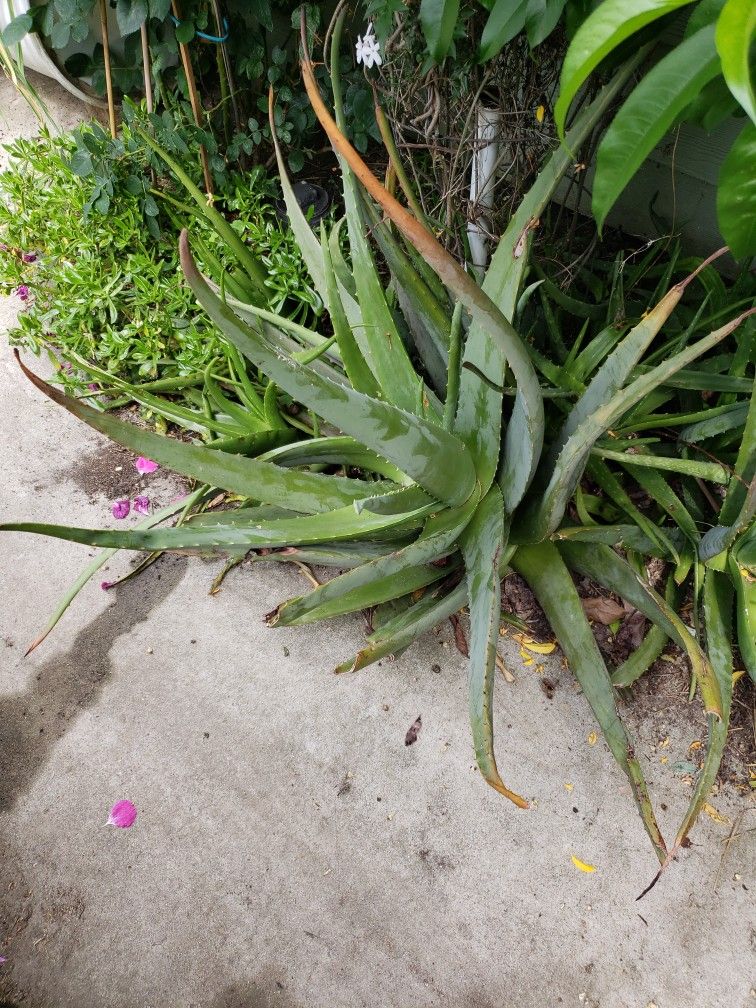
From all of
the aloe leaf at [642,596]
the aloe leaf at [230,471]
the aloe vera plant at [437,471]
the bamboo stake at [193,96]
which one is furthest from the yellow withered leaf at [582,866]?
the bamboo stake at [193,96]

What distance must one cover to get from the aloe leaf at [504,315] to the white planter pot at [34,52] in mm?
1795

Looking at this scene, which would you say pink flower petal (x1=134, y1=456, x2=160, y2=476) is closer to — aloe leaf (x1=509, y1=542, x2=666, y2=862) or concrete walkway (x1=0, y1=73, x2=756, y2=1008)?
concrete walkway (x1=0, y1=73, x2=756, y2=1008)

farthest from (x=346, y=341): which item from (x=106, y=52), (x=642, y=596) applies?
(x=106, y=52)

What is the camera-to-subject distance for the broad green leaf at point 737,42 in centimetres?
50

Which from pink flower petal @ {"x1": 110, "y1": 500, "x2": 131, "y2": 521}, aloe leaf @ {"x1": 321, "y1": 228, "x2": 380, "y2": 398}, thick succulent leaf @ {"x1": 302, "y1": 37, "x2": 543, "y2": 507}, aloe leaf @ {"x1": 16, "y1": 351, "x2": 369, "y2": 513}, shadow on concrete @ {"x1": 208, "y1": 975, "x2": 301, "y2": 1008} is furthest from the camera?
pink flower petal @ {"x1": 110, "y1": 500, "x2": 131, "y2": 521}

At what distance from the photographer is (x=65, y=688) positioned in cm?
155

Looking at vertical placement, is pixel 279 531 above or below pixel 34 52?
below

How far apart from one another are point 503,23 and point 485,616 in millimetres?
888

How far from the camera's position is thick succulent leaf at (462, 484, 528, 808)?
3.32 feet

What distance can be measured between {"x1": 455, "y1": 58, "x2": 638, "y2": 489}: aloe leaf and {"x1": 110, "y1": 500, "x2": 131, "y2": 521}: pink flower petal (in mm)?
913

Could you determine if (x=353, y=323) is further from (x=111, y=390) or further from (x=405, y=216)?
(x=405, y=216)

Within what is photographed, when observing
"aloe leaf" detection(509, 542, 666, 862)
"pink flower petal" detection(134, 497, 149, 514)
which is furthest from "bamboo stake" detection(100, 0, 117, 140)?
"aloe leaf" detection(509, 542, 666, 862)

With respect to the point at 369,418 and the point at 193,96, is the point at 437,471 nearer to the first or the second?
the point at 369,418

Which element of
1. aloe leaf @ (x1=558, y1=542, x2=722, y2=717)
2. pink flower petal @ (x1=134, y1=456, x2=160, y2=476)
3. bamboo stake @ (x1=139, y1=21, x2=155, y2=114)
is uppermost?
bamboo stake @ (x1=139, y1=21, x2=155, y2=114)
